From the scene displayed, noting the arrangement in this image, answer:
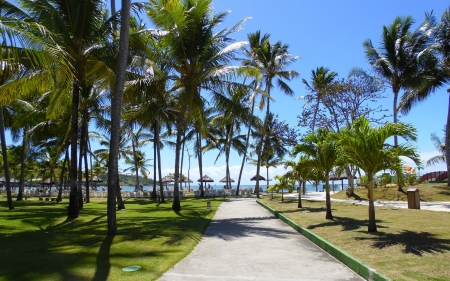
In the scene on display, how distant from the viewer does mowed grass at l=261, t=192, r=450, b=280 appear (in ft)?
18.2

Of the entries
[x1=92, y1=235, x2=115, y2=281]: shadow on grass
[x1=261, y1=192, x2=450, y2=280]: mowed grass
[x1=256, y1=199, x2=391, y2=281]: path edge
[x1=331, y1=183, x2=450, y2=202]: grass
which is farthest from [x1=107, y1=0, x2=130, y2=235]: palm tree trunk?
[x1=331, y1=183, x2=450, y2=202]: grass

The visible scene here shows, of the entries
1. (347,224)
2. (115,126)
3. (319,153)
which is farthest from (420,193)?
(115,126)

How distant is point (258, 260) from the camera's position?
698 cm

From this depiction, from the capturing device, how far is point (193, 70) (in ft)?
56.1

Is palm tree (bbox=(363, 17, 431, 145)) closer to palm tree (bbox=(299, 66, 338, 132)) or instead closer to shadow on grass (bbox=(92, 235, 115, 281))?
palm tree (bbox=(299, 66, 338, 132))

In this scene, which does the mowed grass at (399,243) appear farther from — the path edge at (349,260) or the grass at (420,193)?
the grass at (420,193)

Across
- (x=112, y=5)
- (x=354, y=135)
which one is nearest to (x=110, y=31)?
(x=112, y=5)

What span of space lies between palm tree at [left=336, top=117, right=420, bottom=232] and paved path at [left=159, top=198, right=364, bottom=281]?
8.05 ft

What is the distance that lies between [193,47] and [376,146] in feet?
33.8

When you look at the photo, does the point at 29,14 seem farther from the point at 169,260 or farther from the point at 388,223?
the point at 388,223

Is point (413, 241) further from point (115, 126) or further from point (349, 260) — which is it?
point (115, 126)

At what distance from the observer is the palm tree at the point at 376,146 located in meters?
8.57

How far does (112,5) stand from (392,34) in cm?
→ 1823

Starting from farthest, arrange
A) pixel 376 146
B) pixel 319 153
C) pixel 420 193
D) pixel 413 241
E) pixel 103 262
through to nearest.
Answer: pixel 420 193, pixel 319 153, pixel 376 146, pixel 413 241, pixel 103 262
